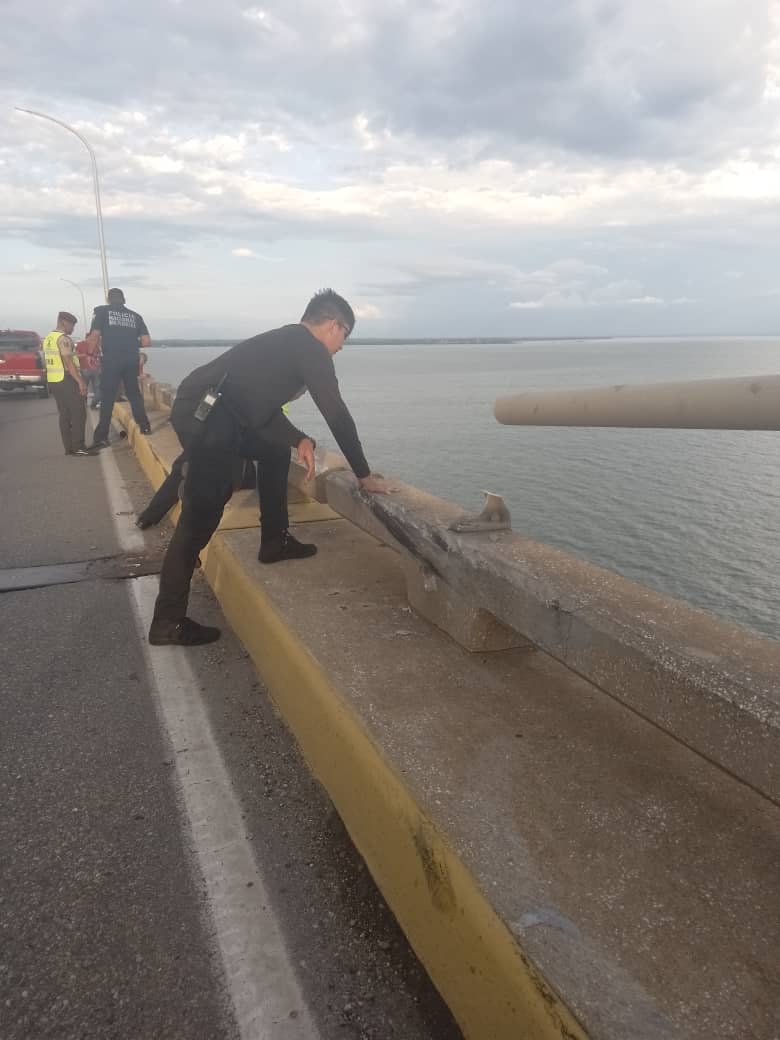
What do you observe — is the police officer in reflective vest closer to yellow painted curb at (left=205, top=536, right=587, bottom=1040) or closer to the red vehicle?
yellow painted curb at (left=205, top=536, right=587, bottom=1040)

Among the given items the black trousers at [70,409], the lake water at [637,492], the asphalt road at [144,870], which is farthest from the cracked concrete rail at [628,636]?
the black trousers at [70,409]

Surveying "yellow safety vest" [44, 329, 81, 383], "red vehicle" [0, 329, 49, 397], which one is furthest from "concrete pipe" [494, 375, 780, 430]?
"red vehicle" [0, 329, 49, 397]

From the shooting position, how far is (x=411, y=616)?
135 inches

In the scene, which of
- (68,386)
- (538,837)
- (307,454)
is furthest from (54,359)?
(538,837)

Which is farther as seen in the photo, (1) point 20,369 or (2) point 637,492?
(1) point 20,369

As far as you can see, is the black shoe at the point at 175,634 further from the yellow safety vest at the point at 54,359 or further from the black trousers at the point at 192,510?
the yellow safety vest at the point at 54,359

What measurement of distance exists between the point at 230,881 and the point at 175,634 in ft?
5.87

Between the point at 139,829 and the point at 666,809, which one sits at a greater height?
the point at 666,809

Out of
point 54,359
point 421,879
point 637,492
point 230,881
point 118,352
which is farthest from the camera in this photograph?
point 637,492

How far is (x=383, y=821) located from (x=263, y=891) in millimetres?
443

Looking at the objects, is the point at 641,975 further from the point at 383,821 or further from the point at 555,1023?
the point at 383,821

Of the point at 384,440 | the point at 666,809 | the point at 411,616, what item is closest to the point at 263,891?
the point at 666,809

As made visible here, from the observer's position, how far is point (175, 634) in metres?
3.75

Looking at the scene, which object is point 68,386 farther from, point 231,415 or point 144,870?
point 144,870
